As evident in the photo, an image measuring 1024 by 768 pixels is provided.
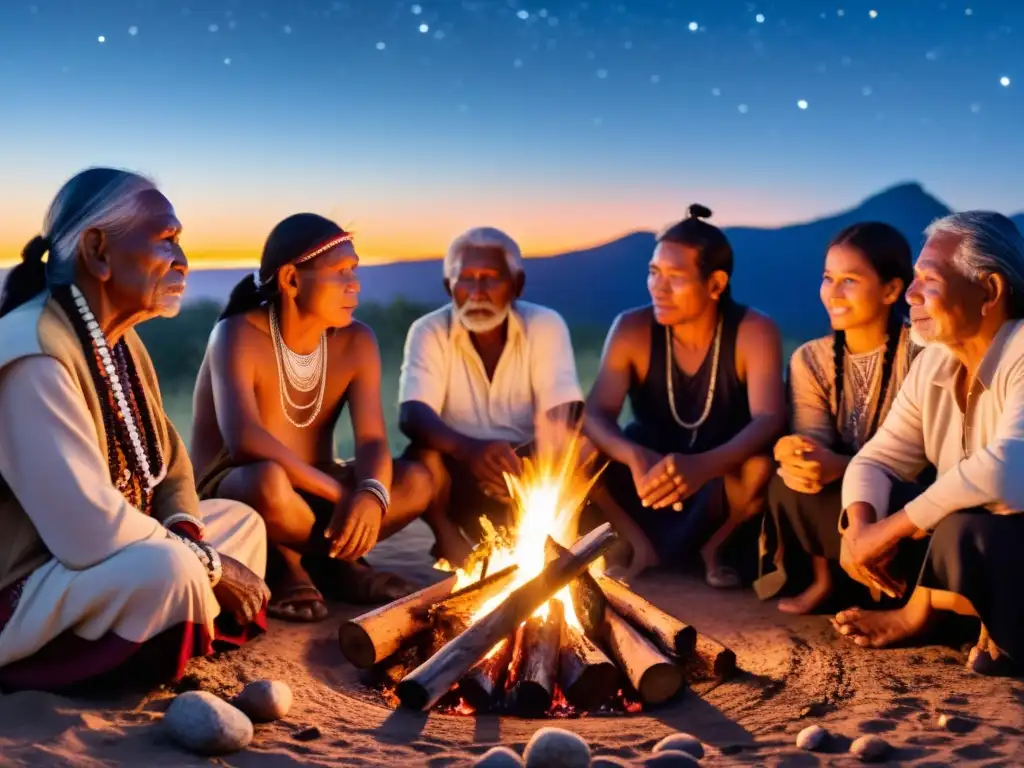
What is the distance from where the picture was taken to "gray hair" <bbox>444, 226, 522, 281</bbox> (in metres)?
6.79

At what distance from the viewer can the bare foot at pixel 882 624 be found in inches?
194

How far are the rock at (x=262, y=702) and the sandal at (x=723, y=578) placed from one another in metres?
2.89

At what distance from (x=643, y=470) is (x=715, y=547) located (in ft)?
2.30

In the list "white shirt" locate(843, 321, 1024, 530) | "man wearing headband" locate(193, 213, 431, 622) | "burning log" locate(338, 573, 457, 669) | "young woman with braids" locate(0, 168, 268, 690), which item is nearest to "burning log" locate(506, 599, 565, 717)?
"burning log" locate(338, 573, 457, 669)

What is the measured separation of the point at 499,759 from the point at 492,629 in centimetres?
76

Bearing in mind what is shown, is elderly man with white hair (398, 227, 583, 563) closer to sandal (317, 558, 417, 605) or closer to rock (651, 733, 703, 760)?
sandal (317, 558, 417, 605)

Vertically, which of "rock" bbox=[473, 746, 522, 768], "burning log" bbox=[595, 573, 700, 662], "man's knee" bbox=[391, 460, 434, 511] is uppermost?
"man's knee" bbox=[391, 460, 434, 511]

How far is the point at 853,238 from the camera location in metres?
5.81

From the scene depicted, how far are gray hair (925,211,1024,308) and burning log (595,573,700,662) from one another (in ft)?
6.21

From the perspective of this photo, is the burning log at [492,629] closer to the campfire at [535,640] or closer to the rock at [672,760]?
the campfire at [535,640]

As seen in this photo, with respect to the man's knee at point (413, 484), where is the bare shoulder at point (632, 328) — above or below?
above

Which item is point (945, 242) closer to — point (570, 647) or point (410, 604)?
point (570, 647)

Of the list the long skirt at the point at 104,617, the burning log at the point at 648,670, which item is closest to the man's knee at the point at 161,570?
the long skirt at the point at 104,617

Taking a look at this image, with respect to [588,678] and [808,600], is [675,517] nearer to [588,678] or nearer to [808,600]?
[808,600]
